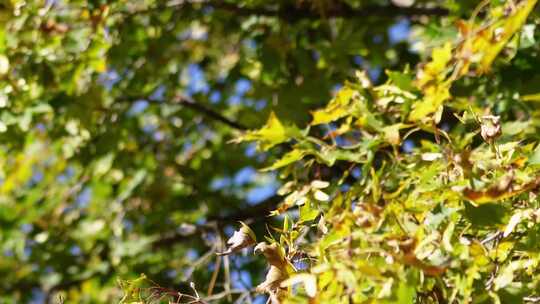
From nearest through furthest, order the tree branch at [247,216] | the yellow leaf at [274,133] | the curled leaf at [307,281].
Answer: the curled leaf at [307,281]
the yellow leaf at [274,133]
the tree branch at [247,216]

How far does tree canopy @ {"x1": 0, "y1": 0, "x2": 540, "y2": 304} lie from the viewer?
3.97ft

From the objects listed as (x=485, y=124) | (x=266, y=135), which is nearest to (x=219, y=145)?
(x=266, y=135)

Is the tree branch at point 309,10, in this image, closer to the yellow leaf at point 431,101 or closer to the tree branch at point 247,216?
the tree branch at point 247,216

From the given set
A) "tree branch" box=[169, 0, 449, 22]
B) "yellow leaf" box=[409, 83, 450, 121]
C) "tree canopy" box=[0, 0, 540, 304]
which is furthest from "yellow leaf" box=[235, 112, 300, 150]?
"tree branch" box=[169, 0, 449, 22]

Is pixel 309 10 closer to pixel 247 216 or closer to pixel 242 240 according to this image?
pixel 247 216

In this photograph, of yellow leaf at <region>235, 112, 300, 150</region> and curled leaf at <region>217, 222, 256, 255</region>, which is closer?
curled leaf at <region>217, 222, 256, 255</region>

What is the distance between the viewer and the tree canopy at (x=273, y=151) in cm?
121

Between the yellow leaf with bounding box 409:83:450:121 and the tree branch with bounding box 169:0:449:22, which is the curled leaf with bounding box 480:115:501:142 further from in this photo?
the tree branch with bounding box 169:0:449:22

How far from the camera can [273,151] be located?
2.36 metres

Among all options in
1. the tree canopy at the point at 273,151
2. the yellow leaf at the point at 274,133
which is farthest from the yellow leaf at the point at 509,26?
the yellow leaf at the point at 274,133

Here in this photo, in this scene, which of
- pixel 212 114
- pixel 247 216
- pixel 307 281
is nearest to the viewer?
pixel 307 281

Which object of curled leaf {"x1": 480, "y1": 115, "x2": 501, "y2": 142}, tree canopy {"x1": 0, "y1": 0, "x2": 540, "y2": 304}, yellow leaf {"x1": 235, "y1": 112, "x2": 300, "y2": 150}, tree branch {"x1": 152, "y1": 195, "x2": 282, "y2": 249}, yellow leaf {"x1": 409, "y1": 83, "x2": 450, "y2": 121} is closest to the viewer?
tree canopy {"x1": 0, "y1": 0, "x2": 540, "y2": 304}

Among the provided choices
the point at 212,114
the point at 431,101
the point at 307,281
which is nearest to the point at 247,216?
the point at 212,114

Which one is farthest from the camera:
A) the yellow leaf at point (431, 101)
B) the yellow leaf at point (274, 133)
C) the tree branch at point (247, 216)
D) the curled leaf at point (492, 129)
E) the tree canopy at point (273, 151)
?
the tree branch at point (247, 216)
